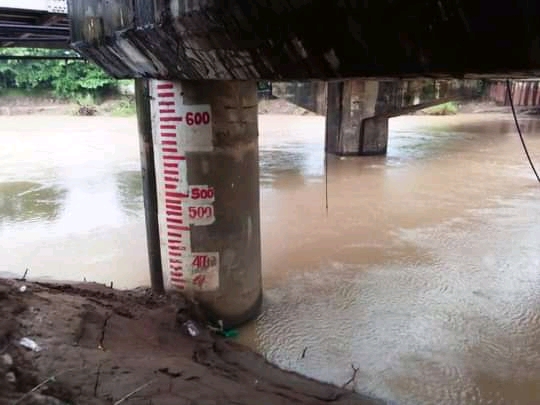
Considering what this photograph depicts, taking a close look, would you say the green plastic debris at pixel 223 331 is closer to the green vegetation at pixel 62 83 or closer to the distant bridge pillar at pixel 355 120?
the distant bridge pillar at pixel 355 120

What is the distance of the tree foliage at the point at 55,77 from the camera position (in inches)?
894

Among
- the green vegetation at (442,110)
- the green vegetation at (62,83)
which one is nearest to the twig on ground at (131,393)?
the green vegetation at (442,110)

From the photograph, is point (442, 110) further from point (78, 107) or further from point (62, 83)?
point (62, 83)

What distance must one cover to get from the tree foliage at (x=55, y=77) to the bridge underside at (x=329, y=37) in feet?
71.8

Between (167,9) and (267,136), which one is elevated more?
(167,9)

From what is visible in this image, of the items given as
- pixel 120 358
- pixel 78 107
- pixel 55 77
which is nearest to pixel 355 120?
pixel 120 358

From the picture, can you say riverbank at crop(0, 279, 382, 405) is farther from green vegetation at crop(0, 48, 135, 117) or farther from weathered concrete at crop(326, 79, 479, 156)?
green vegetation at crop(0, 48, 135, 117)

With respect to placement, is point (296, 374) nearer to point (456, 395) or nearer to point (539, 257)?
point (456, 395)

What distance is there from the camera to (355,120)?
485 inches

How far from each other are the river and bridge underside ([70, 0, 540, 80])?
230 cm

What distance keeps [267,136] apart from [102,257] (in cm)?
1060

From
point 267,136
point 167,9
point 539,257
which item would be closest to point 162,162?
point 167,9

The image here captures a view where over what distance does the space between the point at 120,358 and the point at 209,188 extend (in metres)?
1.35

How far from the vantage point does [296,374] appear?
3520 mm
